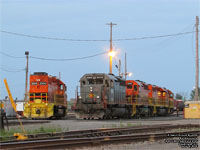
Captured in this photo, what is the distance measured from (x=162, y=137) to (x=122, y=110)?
62.7ft

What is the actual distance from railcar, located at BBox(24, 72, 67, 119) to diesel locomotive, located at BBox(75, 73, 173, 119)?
2985 millimetres

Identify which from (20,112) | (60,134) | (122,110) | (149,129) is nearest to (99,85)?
(122,110)

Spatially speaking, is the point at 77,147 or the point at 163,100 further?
the point at 163,100

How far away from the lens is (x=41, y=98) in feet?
99.1

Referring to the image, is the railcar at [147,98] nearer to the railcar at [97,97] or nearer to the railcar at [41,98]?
the railcar at [97,97]

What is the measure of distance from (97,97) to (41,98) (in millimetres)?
5082

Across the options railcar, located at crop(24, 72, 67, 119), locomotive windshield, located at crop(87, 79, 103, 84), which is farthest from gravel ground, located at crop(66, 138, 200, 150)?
railcar, located at crop(24, 72, 67, 119)

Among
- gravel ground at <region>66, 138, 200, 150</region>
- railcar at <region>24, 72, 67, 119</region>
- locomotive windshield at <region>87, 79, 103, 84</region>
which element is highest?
locomotive windshield at <region>87, 79, 103, 84</region>

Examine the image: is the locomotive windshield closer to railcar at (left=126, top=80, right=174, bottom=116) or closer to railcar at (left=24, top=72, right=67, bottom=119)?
railcar at (left=24, top=72, right=67, bottom=119)

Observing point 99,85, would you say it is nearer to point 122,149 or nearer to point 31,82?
point 31,82

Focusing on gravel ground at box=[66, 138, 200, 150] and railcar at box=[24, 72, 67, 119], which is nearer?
gravel ground at box=[66, 138, 200, 150]

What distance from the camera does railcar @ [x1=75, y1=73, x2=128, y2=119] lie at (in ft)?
91.7

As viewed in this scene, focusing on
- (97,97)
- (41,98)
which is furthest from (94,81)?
(41,98)

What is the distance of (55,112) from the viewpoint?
3161 centimetres
